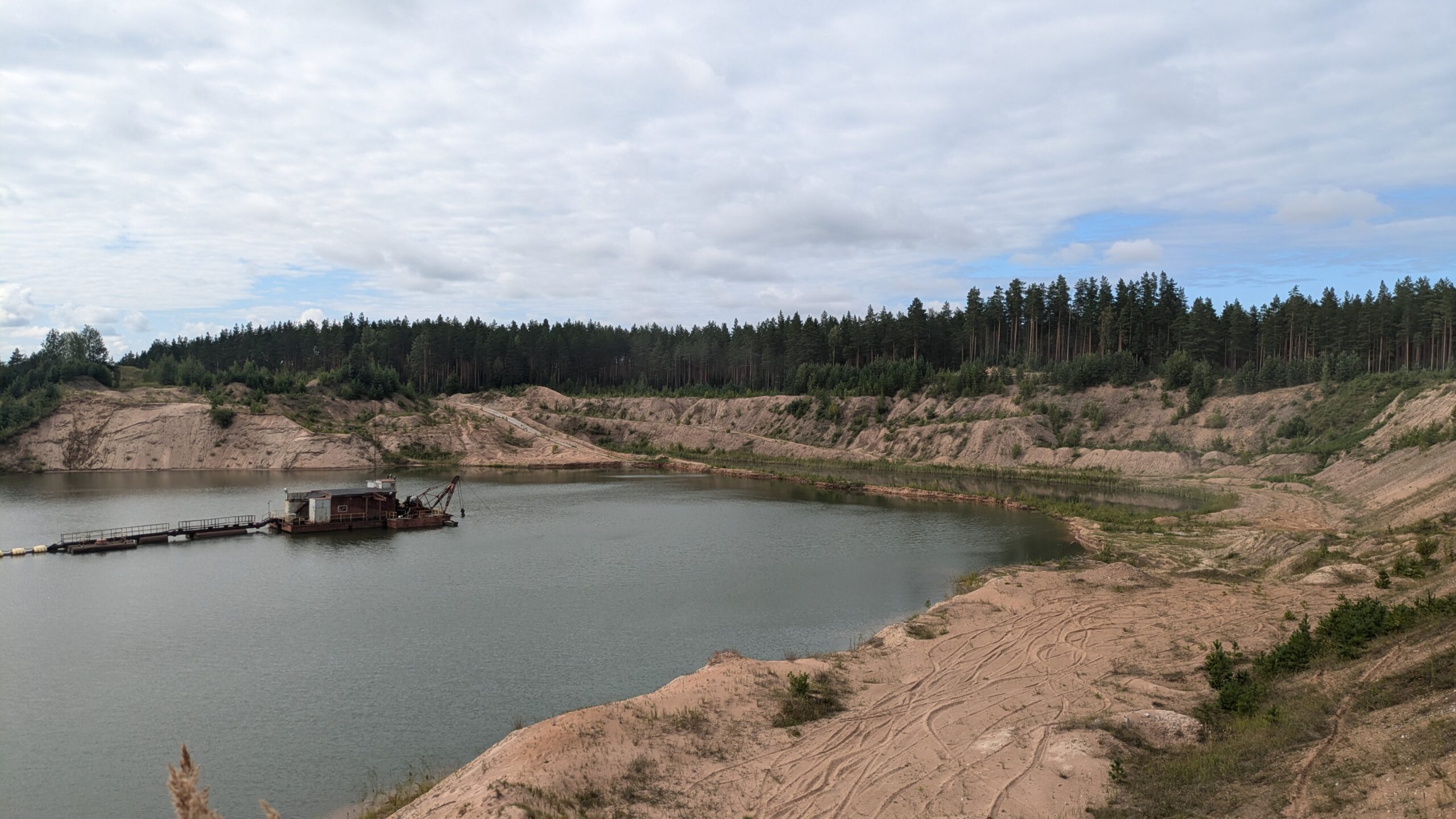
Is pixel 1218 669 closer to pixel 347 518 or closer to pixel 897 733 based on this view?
pixel 897 733

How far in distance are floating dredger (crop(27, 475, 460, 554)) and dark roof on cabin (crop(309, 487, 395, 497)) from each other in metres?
0.04

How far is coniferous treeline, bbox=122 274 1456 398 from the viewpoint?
95625 mm

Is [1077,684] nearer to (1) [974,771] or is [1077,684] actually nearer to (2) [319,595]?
(1) [974,771]

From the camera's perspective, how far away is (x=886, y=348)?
13075 centimetres

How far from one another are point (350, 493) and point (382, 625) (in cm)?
3306

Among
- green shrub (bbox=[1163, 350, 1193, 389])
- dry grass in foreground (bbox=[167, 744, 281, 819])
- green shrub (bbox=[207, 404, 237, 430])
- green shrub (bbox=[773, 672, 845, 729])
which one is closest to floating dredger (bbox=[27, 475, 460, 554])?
green shrub (bbox=[207, 404, 237, 430])

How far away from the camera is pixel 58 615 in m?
35.2

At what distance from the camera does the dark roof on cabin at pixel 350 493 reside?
61438 mm

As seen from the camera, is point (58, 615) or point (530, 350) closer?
point (58, 615)

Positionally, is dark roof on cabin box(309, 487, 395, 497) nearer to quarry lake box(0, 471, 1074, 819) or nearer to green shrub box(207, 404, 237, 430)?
quarry lake box(0, 471, 1074, 819)

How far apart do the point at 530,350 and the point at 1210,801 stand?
5675 inches

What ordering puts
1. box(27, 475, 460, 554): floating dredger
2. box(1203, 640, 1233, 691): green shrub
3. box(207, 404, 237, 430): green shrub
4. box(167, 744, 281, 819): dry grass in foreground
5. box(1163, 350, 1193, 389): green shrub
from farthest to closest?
box(207, 404, 237, 430): green shrub
box(1163, 350, 1193, 389): green shrub
box(27, 475, 460, 554): floating dredger
box(1203, 640, 1233, 691): green shrub
box(167, 744, 281, 819): dry grass in foreground

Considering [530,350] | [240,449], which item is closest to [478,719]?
[240,449]

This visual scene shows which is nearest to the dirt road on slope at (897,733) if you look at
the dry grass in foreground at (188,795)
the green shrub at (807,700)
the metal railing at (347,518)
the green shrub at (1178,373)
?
the green shrub at (807,700)
